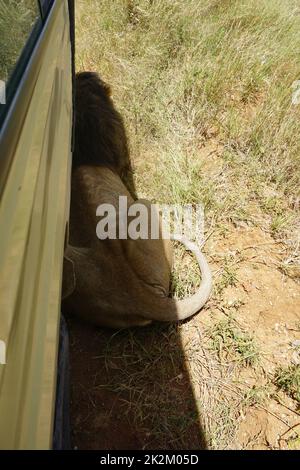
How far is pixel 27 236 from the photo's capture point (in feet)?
4.49

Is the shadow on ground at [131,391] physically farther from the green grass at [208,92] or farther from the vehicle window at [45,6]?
the vehicle window at [45,6]

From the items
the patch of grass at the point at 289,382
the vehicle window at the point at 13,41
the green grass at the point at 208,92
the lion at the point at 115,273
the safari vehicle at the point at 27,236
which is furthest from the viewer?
the green grass at the point at 208,92

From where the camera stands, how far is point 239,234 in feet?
12.3

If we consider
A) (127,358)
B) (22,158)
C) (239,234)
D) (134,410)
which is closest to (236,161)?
(239,234)

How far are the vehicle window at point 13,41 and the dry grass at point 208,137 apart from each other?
6.34 ft

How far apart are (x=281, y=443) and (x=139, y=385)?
908mm

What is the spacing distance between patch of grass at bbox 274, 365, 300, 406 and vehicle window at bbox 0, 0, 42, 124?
7.62 feet

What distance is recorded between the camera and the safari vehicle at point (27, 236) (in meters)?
1.12

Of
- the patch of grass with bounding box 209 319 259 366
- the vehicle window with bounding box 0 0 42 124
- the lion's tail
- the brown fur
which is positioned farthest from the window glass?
the patch of grass with bounding box 209 319 259 366

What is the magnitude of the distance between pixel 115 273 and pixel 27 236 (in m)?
1.63

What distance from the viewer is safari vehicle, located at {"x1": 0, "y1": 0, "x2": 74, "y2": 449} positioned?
1.12 meters

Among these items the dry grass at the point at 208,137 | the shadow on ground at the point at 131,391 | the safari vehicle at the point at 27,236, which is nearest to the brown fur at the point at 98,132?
the dry grass at the point at 208,137

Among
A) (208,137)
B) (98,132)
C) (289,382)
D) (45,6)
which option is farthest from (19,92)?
(208,137)

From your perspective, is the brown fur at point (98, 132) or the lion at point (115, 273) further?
the brown fur at point (98, 132)
